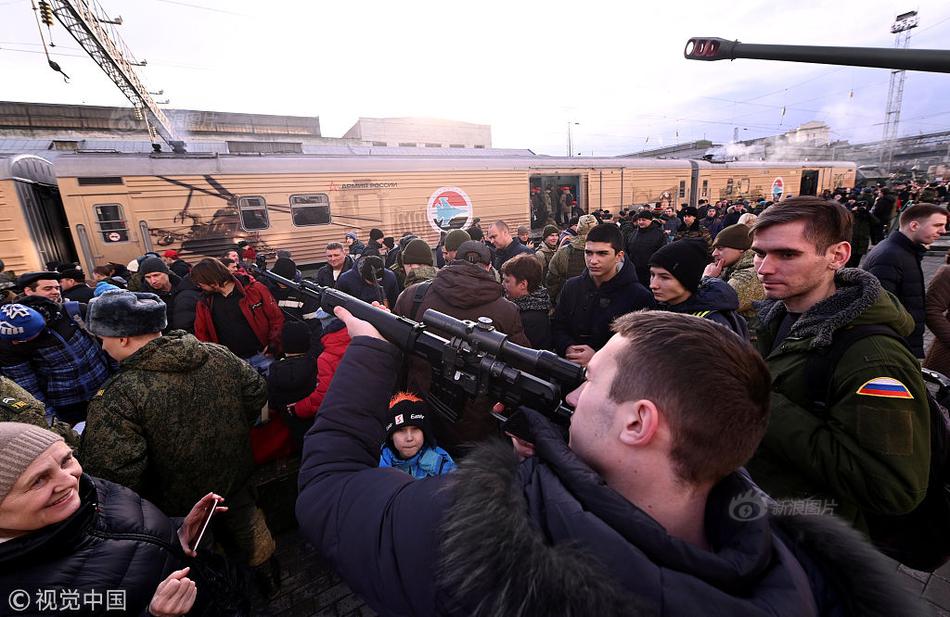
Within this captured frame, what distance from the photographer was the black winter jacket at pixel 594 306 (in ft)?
11.3

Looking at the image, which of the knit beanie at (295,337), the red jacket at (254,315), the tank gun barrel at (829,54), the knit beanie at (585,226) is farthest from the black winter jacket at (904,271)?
the red jacket at (254,315)

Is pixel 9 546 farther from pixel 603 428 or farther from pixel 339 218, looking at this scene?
pixel 339 218

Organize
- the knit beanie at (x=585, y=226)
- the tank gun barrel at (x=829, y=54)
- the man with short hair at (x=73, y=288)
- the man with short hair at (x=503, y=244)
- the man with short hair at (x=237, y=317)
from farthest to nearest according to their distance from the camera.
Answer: the man with short hair at (x=503, y=244) < the knit beanie at (x=585, y=226) < the man with short hair at (x=73, y=288) < the man with short hair at (x=237, y=317) < the tank gun barrel at (x=829, y=54)

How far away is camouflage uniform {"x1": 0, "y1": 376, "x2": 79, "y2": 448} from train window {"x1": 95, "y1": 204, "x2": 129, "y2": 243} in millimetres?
8358

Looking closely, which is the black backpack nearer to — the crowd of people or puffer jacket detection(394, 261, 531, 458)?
the crowd of people

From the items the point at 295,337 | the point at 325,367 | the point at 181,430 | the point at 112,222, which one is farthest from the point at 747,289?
the point at 112,222

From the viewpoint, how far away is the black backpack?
64.9 inches

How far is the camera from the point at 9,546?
1220 mm

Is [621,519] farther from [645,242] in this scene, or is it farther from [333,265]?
[645,242]

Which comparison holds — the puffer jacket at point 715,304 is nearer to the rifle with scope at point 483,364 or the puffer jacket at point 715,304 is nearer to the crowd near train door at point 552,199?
the rifle with scope at point 483,364

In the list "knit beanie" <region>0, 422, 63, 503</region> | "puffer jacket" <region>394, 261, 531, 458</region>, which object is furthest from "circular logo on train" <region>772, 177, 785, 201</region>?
"knit beanie" <region>0, 422, 63, 503</region>

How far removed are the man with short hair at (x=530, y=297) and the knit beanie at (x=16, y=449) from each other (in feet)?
9.37

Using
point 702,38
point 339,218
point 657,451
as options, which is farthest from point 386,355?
point 339,218

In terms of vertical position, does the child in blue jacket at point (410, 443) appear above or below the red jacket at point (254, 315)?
below
